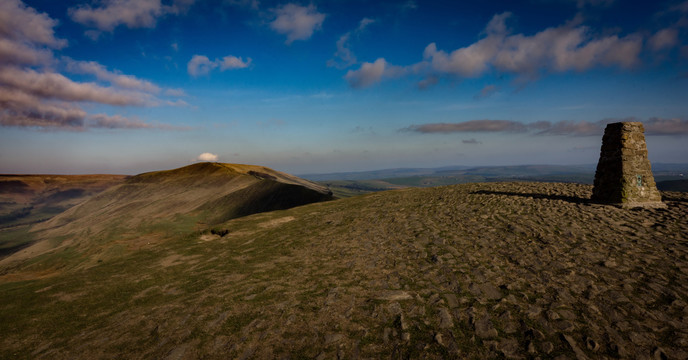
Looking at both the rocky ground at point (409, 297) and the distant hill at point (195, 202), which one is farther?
the distant hill at point (195, 202)

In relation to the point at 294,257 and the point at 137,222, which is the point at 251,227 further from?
the point at 137,222

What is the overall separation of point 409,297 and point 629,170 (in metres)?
19.3

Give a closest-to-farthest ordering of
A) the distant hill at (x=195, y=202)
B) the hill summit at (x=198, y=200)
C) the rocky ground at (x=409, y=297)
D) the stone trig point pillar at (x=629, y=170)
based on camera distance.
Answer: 1. the rocky ground at (x=409, y=297)
2. the stone trig point pillar at (x=629, y=170)
3. the distant hill at (x=195, y=202)
4. the hill summit at (x=198, y=200)

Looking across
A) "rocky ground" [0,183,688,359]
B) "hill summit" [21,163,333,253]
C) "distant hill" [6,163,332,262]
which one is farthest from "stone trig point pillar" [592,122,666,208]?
"distant hill" [6,163,332,262]

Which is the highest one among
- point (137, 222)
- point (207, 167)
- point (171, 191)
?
point (207, 167)

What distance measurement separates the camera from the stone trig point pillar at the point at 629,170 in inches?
693

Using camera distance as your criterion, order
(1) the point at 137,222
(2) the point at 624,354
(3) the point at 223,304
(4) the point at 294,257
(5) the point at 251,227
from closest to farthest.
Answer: (2) the point at 624,354, (3) the point at 223,304, (4) the point at 294,257, (5) the point at 251,227, (1) the point at 137,222

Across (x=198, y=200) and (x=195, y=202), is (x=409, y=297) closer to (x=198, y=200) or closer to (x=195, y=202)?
(x=195, y=202)

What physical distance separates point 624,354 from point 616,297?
10.6ft

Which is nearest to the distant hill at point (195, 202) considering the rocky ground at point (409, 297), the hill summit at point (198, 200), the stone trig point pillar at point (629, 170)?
the hill summit at point (198, 200)

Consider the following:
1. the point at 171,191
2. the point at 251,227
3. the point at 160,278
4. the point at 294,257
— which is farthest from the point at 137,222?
the point at 294,257

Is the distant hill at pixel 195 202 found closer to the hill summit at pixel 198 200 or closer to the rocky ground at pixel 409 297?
the hill summit at pixel 198 200

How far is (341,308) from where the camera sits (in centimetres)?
958

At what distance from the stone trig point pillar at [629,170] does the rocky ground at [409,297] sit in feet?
3.55
